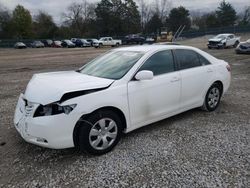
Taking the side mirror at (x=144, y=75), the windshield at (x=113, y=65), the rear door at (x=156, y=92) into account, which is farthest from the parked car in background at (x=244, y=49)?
the side mirror at (x=144, y=75)

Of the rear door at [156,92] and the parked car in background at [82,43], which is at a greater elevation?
the rear door at [156,92]

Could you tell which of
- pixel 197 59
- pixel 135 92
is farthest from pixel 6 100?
pixel 197 59

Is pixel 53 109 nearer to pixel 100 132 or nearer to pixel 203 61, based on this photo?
pixel 100 132

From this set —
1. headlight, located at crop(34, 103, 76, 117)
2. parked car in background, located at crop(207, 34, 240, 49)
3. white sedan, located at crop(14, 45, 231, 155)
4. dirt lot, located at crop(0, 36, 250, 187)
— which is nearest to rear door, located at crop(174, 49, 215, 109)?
white sedan, located at crop(14, 45, 231, 155)

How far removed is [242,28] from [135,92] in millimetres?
60490

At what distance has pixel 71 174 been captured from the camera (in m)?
3.38

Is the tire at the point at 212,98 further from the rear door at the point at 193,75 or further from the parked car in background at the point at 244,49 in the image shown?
the parked car in background at the point at 244,49

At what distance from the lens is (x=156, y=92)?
14.2ft

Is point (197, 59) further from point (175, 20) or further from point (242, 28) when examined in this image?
point (175, 20)

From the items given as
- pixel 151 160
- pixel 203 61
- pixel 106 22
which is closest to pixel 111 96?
pixel 151 160

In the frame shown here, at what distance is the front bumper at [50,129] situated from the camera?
11.1 ft

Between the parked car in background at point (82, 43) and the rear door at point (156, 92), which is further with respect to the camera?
the parked car in background at point (82, 43)

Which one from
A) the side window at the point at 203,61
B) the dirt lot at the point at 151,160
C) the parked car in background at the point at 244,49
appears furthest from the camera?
the parked car in background at the point at 244,49

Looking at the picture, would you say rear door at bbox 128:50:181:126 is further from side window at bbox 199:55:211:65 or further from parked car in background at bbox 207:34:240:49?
parked car in background at bbox 207:34:240:49
